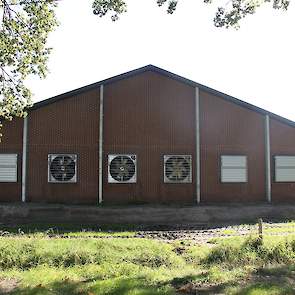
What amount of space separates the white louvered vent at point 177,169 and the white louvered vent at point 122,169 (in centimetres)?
182

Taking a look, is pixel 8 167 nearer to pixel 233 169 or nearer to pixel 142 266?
pixel 233 169

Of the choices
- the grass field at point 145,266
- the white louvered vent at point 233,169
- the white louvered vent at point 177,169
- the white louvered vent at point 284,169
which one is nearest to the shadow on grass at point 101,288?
the grass field at point 145,266

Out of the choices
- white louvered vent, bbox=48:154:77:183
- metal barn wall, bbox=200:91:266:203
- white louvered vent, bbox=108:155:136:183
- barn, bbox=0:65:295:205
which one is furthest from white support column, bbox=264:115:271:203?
white louvered vent, bbox=48:154:77:183

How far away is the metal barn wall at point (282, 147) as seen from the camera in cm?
2452

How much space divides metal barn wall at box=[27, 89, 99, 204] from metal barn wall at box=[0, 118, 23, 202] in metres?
0.48

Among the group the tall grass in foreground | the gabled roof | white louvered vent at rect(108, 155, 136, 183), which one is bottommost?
the tall grass in foreground

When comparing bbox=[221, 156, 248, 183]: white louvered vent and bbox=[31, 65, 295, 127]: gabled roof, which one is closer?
bbox=[31, 65, 295, 127]: gabled roof

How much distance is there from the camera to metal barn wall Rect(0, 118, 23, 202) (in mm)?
22500

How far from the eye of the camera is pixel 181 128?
23.9 metres

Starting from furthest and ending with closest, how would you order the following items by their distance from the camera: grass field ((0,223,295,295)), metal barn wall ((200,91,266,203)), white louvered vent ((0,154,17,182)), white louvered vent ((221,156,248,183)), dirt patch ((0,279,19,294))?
white louvered vent ((221,156,248,183)), metal barn wall ((200,91,266,203)), white louvered vent ((0,154,17,182)), dirt patch ((0,279,19,294)), grass field ((0,223,295,295))

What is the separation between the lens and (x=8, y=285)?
7.82 meters

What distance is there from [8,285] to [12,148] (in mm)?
15762

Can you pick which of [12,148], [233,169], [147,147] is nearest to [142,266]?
[147,147]

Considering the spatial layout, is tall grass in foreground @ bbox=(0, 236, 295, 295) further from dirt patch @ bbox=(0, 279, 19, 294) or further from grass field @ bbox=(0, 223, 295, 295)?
dirt patch @ bbox=(0, 279, 19, 294)
